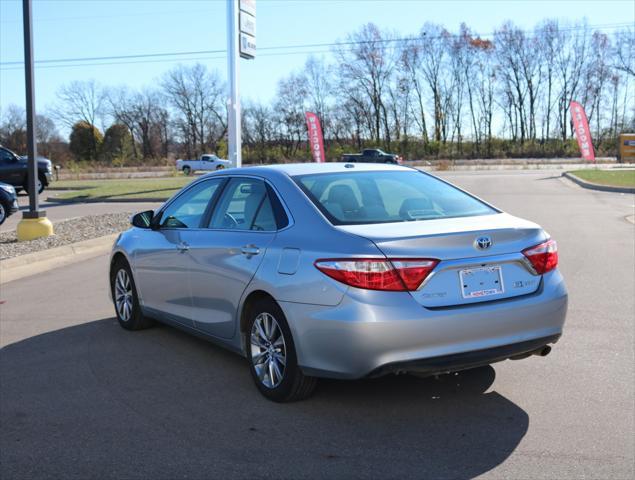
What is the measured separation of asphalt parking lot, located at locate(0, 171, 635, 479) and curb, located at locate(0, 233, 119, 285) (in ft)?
12.5

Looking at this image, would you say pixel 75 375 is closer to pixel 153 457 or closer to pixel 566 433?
pixel 153 457

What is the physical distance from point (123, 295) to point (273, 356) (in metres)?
2.84

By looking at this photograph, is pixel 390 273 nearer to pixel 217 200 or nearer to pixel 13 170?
pixel 217 200

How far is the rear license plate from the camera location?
4.27m

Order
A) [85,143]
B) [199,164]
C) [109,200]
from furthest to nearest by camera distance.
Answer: [85,143], [199,164], [109,200]

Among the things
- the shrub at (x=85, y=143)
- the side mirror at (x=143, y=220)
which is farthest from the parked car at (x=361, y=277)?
the shrub at (x=85, y=143)

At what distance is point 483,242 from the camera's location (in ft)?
14.3

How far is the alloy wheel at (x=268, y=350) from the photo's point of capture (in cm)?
474

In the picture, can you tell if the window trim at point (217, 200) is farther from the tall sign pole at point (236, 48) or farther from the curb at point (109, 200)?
the curb at point (109, 200)

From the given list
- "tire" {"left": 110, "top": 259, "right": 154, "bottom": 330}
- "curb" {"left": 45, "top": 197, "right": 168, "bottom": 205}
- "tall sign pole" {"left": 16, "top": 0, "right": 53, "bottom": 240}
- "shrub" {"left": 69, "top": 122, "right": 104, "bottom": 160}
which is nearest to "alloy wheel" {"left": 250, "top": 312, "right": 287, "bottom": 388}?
"tire" {"left": 110, "top": 259, "right": 154, "bottom": 330}

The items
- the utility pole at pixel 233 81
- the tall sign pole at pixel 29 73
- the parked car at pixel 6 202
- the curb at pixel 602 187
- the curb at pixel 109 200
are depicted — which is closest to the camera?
the tall sign pole at pixel 29 73

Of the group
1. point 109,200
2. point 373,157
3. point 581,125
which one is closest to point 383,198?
point 109,200

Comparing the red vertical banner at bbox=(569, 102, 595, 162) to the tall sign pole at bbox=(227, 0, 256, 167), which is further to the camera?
the red vertical banner at bbox=(569, 102, 595, 162)

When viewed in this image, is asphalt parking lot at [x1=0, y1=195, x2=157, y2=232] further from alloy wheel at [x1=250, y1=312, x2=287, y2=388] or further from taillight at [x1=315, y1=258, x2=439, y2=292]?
taillight at [x1=315, y1=258, x2=439, y2=292]
